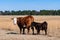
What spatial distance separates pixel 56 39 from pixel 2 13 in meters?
142

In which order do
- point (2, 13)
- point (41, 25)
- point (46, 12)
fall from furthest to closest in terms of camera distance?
point (2, 13)
point (46, 12)
point (41, 25)

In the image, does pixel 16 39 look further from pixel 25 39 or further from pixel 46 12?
pixel 46 12

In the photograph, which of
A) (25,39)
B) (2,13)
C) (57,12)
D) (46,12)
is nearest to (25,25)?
(25,39)

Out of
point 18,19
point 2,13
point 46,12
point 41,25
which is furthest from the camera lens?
point 2,13

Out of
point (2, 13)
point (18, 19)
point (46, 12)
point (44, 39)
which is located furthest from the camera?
point (2, 13)

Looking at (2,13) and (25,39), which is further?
(2,13)

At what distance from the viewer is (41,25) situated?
64.4 ft

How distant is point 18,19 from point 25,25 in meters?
1.12

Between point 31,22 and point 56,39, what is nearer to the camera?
point 56,39

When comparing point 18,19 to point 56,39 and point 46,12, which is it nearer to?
point 56,39

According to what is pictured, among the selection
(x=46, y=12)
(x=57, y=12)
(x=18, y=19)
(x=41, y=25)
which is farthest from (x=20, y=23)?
(x=57, y=12)

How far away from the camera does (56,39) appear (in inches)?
645

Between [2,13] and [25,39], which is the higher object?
[25,39]

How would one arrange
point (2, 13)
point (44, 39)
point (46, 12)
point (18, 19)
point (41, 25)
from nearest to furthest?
point (44, 39), point (41, 25), point (18, 19), point (46, 12), point (2, 13)
